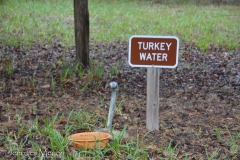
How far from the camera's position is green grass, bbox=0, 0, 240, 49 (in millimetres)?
10016

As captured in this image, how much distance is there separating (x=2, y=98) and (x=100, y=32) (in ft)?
20.6

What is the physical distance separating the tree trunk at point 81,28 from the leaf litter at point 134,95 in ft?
0.68

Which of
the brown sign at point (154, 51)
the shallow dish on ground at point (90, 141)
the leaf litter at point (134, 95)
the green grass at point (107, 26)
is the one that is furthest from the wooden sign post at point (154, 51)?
the green grass at point (107, 26)

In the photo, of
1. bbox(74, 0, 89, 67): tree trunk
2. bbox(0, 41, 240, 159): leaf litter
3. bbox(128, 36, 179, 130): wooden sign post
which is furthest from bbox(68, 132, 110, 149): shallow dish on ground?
bbox(74, 0, 89, 67): tree trunk

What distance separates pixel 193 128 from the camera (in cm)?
431

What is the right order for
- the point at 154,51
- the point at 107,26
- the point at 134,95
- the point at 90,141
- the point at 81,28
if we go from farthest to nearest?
the point at 107,26 < the point at 81,28 < the point at 134,95 < the point at 154,51 < the point at 90,141

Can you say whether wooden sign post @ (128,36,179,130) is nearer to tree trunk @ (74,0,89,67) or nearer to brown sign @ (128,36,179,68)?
brown sign @ (128,36,179,68)

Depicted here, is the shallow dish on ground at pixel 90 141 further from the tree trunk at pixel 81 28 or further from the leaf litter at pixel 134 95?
the tree trunk at pixel 81 28

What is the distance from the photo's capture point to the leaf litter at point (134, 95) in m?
3.92

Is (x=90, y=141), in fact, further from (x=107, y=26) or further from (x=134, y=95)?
(x=107, y=26)

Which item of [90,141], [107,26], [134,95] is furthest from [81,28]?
[107,26]

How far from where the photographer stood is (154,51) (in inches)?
150

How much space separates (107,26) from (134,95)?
21.9 ft

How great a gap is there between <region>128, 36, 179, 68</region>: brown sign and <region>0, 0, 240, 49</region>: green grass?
5160mm
